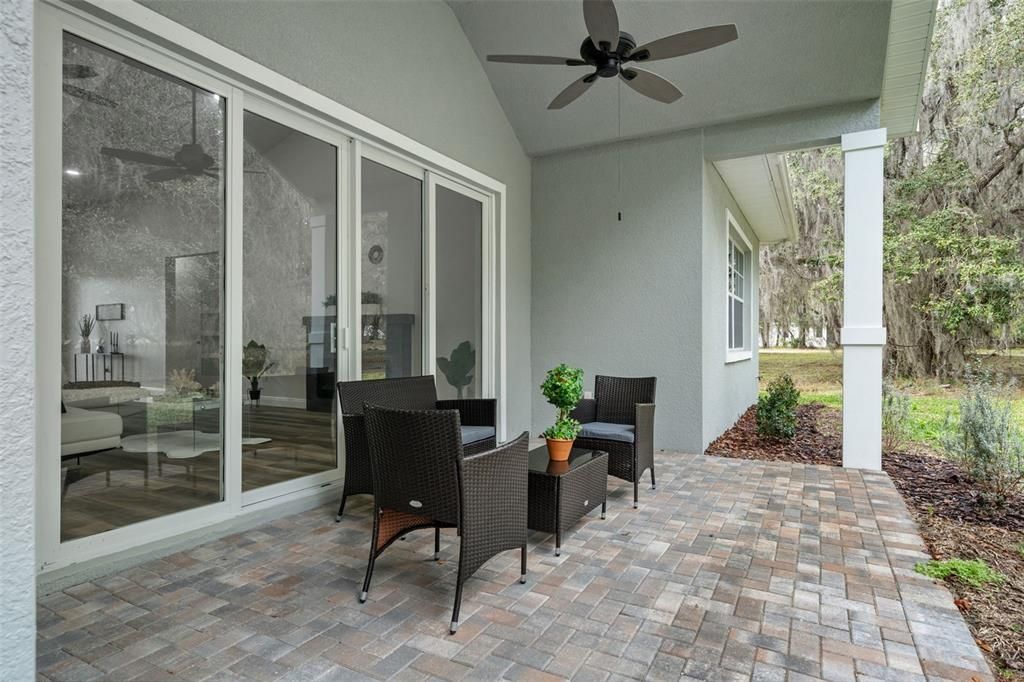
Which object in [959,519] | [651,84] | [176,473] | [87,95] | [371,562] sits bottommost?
[959,519]

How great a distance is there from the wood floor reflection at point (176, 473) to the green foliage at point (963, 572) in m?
3.66

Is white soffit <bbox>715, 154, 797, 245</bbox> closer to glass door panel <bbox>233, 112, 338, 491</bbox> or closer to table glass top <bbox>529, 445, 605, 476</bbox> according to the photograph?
table glass top <bbox>529, 445, 605, 476</bbox>

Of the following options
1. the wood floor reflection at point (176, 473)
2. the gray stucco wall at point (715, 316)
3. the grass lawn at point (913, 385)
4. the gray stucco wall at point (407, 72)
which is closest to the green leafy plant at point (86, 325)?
the wood floor reflection at point (176, 473)

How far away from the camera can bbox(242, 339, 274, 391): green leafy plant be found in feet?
11.2

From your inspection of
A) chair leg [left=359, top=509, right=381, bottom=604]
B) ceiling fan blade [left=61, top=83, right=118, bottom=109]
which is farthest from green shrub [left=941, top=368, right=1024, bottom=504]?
ceiling fan blade [left=61, top=83, right=118, bottom=109]

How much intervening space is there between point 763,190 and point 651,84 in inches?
166

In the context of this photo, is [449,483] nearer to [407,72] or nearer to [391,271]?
[391,271]

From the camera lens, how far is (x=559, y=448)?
3291 millimetres

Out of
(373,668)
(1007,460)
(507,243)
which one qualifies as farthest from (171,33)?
(1007,460)

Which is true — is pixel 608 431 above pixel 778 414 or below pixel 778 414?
above

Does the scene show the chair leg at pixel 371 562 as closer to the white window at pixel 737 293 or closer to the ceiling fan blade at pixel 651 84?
the ceiling fan blade at pixel 651 84

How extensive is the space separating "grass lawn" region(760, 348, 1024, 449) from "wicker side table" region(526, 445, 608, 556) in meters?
4.28

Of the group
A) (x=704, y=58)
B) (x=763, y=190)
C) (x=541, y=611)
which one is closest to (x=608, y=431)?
(x=541, y=611)

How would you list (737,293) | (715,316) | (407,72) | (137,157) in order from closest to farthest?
(137,157) < (407,72) < (715,316) < (737,293)
